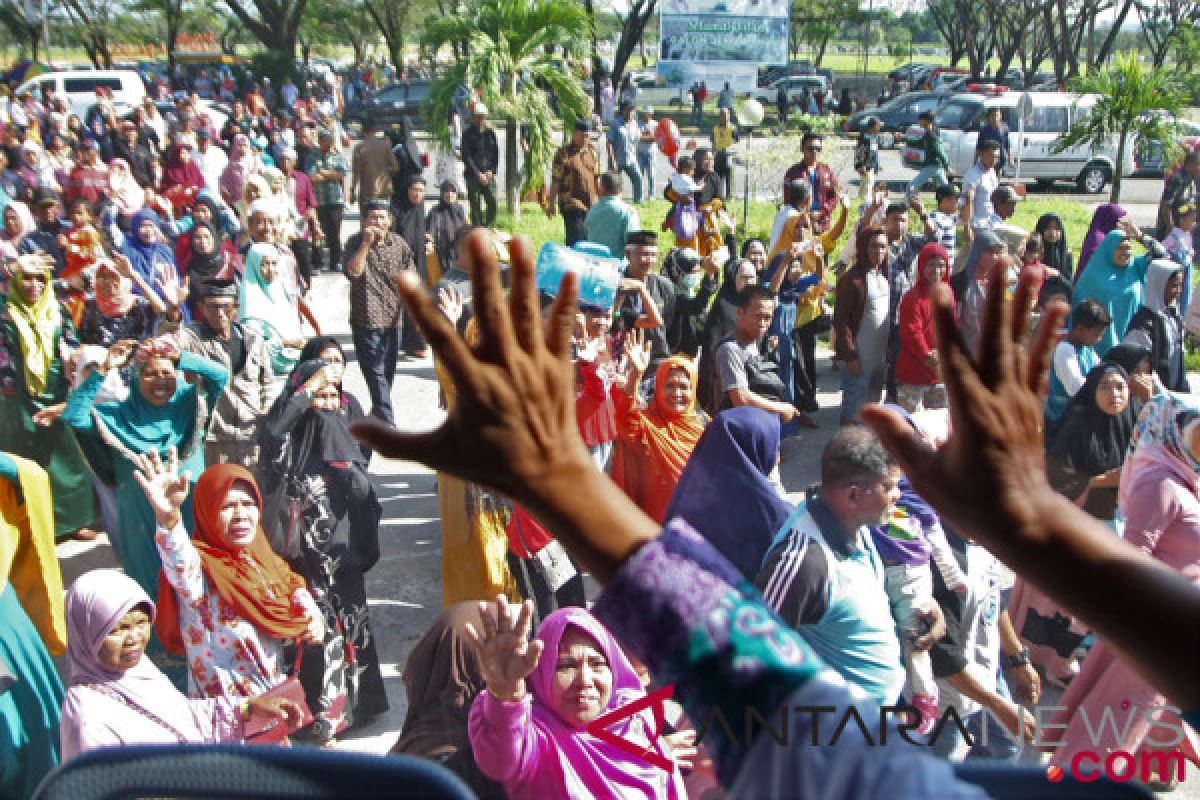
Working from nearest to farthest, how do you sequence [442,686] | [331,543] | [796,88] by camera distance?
1. [442,686]
2. [331,543]
3. [796,88]

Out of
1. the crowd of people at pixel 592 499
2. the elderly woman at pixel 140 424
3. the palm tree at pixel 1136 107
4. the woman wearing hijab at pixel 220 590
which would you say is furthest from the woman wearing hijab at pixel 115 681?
the palm tree at pixel 1136 107

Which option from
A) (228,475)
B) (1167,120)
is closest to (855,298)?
(228,475)

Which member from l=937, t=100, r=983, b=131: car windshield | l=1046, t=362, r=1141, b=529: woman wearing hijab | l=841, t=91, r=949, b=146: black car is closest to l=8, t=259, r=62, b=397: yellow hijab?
l=1046, t=362, r=1141, b=529: woman wearing hijab

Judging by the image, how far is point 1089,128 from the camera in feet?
42.9

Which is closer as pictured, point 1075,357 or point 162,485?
point 162,485

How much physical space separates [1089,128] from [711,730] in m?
13.7

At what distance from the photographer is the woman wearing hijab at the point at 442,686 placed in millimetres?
3117

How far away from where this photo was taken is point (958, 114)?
21.5m

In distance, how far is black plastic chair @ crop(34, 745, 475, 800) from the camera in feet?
3.45

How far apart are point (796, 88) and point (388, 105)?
42.3ft

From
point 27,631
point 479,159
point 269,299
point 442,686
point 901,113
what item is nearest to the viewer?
point 442,686

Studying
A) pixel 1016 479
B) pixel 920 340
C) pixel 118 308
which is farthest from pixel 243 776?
pixel 920 340

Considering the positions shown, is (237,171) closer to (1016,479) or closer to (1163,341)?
(1163,341)

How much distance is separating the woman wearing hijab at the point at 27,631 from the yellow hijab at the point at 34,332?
7.46 ft
